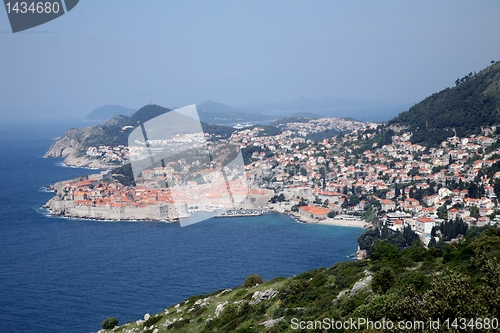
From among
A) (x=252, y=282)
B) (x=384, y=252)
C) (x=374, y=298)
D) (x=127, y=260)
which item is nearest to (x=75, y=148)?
(x=127, y=260)

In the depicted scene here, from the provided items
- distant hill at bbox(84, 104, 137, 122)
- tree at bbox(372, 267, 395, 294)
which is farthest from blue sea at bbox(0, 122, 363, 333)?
distant hill at bbox(84, 104, 137, 122)

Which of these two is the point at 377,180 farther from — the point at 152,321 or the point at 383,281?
the point at 383,281

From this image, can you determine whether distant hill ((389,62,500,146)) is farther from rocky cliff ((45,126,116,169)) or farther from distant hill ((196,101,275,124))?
distant hill ((196,101,275,124))

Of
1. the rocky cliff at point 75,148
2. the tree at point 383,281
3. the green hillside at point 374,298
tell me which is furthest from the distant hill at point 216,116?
the tree at point 383,281

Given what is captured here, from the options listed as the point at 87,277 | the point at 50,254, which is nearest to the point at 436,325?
the point at 87,277

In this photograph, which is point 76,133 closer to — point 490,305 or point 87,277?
point 87,277

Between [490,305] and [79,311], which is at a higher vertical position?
[490,305]

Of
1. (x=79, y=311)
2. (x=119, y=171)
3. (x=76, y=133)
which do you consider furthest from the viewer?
(x=76, y=133)
